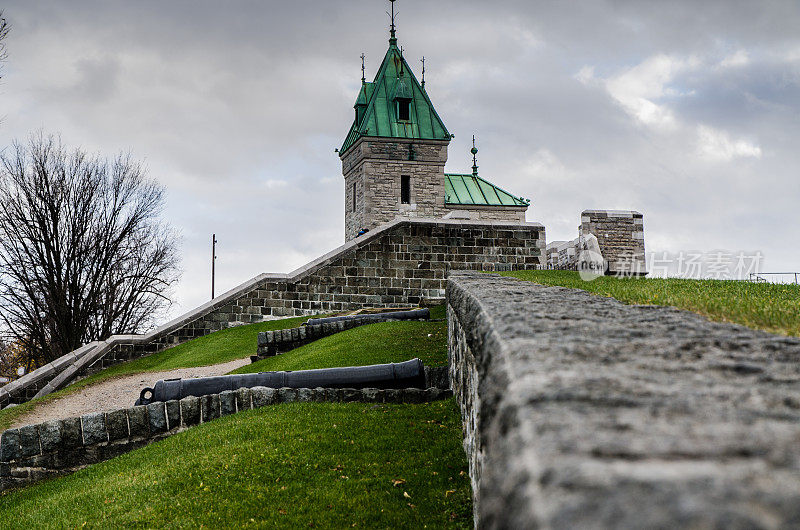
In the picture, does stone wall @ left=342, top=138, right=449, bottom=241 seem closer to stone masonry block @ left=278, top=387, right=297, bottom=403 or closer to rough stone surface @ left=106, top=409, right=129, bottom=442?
stone masonry block @ left=278, top=387, right=297, bottom=403

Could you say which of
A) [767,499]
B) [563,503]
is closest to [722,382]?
[767,499]

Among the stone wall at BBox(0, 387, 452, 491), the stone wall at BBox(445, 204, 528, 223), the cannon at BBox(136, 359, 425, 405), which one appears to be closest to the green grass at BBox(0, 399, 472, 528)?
the stone wall at BBox(0, 387, 452, 491)

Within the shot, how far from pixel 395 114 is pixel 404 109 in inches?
22.4

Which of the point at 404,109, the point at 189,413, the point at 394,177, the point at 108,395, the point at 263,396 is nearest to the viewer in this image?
the point at 189,413

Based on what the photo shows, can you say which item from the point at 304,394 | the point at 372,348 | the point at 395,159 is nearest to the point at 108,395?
the point at 372,348

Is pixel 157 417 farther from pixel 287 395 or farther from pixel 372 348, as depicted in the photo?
pixel 372 348

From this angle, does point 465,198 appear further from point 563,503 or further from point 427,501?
point 563,503

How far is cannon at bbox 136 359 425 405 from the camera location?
831 centimetres

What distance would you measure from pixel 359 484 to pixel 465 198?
35099mm

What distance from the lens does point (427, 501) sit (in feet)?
16.1

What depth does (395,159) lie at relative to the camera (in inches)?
1339

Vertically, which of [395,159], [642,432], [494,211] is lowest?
[642,432]

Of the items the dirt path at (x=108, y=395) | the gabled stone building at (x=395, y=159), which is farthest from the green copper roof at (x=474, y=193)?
the dirt path at (x=108, y=395)

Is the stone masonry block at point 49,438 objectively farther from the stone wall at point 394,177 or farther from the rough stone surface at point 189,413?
the stone wall at point 394,177
